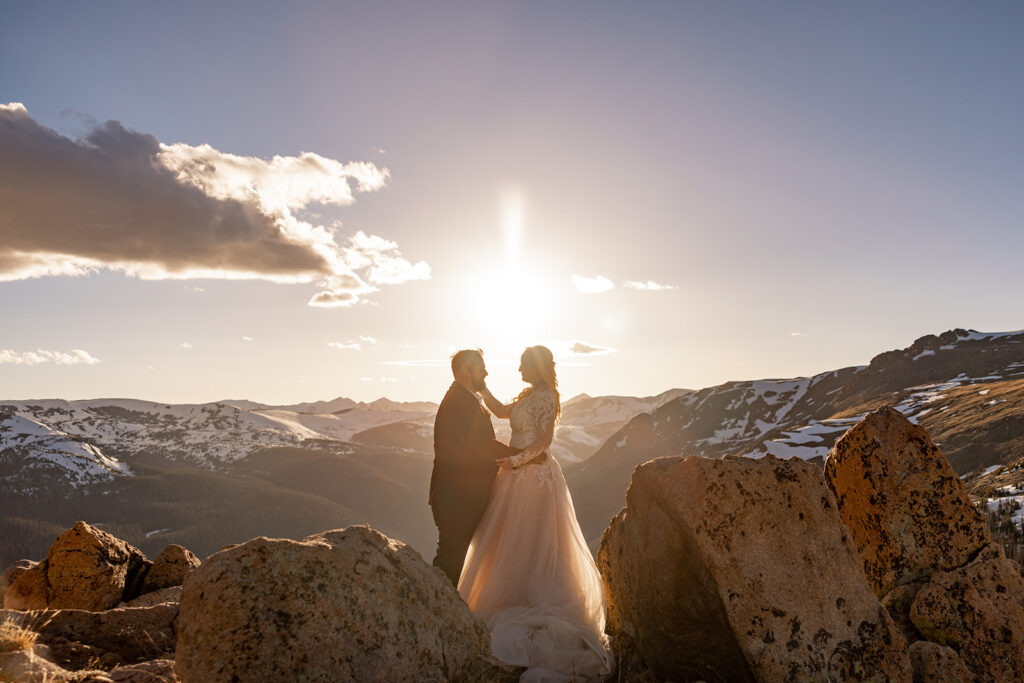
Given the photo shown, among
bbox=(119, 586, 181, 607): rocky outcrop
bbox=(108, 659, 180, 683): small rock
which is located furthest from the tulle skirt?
bbox=(119, 586, 181, 607): rocky outcrop

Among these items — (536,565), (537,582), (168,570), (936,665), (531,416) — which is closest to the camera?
(936,665)

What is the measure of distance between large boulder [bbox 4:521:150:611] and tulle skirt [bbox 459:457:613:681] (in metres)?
10.1

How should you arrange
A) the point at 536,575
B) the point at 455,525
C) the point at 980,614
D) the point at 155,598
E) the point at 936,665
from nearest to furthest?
the point at 936,665 < the point at 980,614 < the point at 536,575 < the point at 455,525 < the point at 155,598

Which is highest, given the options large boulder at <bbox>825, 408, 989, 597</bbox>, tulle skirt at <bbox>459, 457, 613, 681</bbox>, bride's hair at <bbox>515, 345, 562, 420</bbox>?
bride's hair at <bbox>515, 345, 562, 420</bbox>

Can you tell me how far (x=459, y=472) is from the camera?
10742 millimetres

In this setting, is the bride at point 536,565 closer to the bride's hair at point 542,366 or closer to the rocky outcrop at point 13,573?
the bride's hair at point 542,366

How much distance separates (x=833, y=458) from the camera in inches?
322

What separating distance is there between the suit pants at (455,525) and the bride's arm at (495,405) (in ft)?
5.56

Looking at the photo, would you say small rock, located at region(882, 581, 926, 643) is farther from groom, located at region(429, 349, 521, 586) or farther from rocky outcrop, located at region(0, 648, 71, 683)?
rocky outcrop, located at region(0, 648, 71, 683)

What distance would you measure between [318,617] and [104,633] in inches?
209

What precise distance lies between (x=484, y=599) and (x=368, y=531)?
13.1ft

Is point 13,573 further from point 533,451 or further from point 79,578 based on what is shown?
point 533,451

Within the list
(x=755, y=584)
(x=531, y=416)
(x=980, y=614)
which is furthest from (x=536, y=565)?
(x=980, y=614)

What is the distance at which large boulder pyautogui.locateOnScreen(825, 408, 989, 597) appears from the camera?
7062 mm
